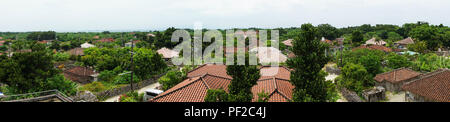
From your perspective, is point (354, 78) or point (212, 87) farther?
point (354, 78)

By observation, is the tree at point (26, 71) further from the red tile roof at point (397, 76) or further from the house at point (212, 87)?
the red tile roof at point (397, 76)

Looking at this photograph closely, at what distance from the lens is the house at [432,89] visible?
12559 mm

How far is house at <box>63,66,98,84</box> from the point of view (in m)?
22.8

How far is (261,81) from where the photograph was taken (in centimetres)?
1459

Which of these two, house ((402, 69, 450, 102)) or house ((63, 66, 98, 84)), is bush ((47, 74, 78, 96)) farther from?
house ((402, 69, 450, 102))

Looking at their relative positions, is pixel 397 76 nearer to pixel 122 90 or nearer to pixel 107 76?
pixel 122 90

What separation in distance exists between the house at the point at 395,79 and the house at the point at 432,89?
312 centimetres

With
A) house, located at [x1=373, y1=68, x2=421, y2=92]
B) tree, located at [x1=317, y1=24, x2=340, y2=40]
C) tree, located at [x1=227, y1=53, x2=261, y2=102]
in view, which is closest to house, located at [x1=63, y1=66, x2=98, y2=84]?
tree, located at [x1=227, y1=53, x2=261, y2=102]

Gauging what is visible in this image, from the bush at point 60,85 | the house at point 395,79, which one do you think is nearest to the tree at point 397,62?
the house at point 395,79

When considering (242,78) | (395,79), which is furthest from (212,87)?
(395,79)

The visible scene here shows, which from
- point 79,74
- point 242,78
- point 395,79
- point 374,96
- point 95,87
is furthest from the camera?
point 79,74

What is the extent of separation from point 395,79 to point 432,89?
4.78 metres

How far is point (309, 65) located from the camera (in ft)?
34.4

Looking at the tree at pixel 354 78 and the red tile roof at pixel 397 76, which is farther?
the red tile roof at pixel 397 76
